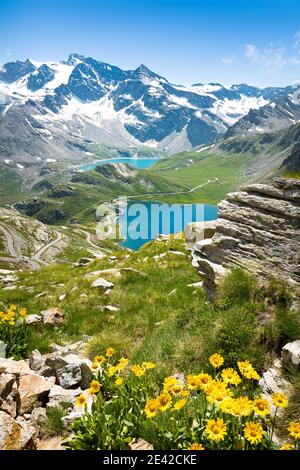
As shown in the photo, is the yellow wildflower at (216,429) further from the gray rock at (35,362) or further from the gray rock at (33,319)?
the gray rock at (33,319)

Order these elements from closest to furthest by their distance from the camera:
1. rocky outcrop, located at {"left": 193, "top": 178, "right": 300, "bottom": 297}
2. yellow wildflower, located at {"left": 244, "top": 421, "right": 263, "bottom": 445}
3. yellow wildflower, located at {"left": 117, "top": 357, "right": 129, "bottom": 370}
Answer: yellow wildflower, located at {"left": 244, "top": 421, "right": 263, "bottom": 445}, yellow wildflower, located at {"left": 117, "top": 357, "right": 129, "bottom": 370}, rocky outcrop, located at {"left": 193, "top": 178, "right": 300, "bottom": 297}

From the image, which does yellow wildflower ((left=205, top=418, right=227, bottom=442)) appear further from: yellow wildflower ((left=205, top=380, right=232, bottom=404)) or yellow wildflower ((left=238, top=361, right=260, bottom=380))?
yellow wildflower ((left=238, top=361, right=260, bottom=380))

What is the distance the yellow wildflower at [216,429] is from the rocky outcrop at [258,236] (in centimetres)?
622

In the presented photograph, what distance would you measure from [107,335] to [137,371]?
420 cm

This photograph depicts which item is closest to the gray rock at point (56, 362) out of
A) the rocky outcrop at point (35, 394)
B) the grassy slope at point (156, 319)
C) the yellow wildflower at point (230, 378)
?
the rocky outcrop at point (35, 394)

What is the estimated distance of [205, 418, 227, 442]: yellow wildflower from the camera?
4.70 meters

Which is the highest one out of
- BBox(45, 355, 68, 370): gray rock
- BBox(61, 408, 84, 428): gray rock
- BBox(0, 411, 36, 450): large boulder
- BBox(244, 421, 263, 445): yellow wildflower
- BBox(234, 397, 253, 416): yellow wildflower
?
BBox(234, 397, 253, 416): yellow wildflower

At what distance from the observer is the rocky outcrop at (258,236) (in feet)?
35.6

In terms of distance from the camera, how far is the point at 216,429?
478 centimetres

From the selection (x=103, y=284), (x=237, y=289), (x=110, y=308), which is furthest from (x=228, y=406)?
(x=103, y=284)

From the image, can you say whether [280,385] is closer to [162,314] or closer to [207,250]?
[162,314]

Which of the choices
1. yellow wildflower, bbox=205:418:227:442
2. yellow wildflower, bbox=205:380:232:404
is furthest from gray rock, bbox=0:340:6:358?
yellow wildflower, bbox=205:418:227:442

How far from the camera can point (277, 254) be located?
11.1 meters

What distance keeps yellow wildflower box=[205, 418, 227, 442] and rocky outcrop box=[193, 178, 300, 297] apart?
6.22m
